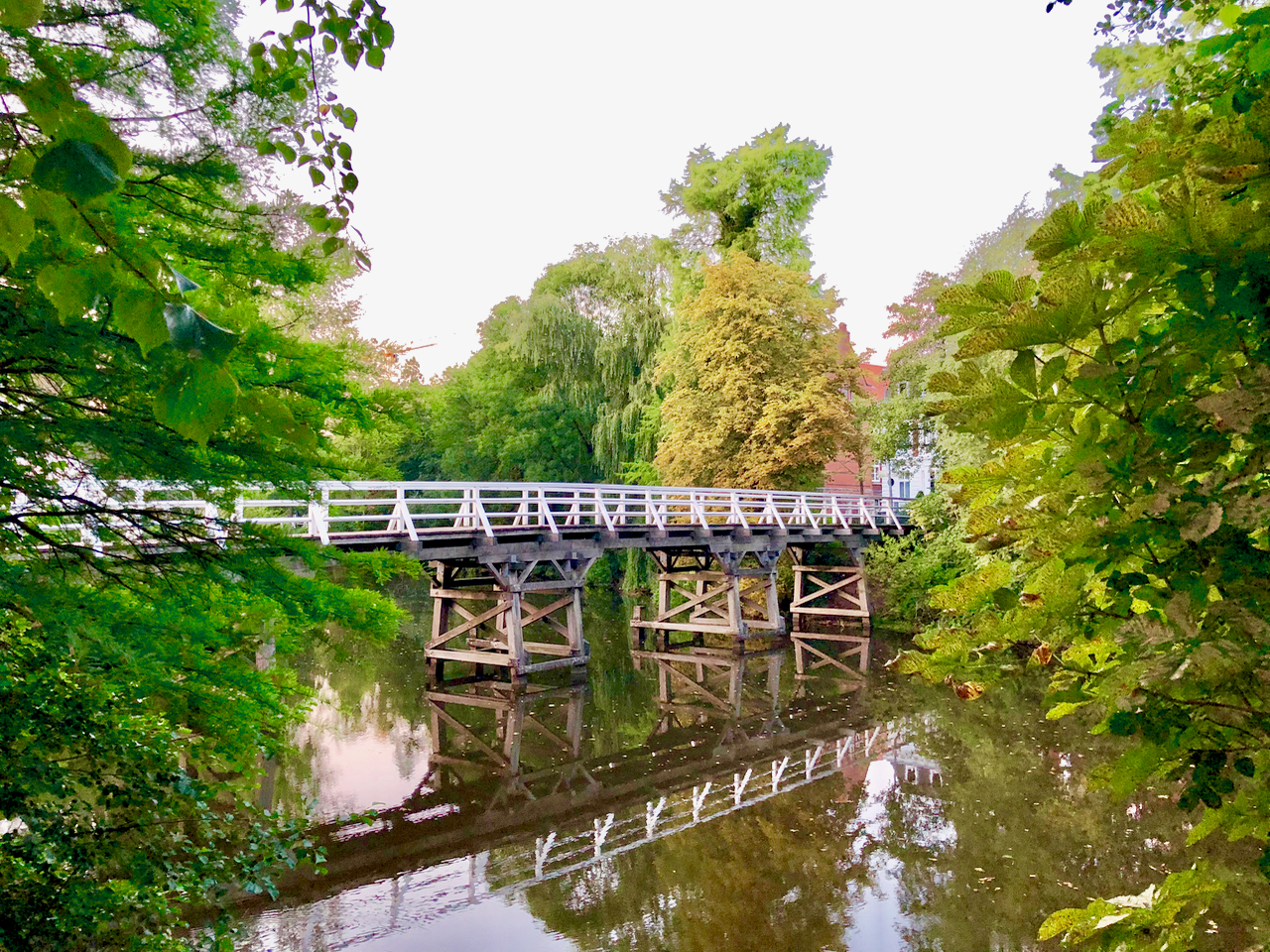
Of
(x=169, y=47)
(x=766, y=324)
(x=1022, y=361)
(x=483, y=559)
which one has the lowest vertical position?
(x=483, y=559)

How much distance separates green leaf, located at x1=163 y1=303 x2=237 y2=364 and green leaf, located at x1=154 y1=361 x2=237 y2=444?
2 cm

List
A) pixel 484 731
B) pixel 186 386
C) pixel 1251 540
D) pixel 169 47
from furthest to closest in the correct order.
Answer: pixel 484 731, pixel 169 47, pixel 1251 540, pixel 186 386

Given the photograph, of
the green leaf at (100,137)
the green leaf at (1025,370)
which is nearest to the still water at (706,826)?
the green leaf at (1025,370)

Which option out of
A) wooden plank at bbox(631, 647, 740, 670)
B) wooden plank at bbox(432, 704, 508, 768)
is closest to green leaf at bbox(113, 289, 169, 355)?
wooden plank at bbox(432, 704, 508, 768)

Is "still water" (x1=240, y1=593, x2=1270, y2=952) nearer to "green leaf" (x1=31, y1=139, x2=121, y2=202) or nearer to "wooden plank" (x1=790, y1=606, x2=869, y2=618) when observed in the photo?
"green leaf" (x1=31, y1=139, x2=121, y2=202)

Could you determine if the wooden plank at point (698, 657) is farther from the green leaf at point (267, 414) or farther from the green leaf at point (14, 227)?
the green leaf at point (14, 227)

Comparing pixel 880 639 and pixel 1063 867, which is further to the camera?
pixel 880 639

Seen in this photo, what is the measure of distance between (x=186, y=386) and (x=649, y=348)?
27613mm

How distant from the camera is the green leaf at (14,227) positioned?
2.62 ft

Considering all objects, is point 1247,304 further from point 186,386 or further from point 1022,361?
point 186,386

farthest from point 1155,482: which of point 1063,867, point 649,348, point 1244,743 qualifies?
point 649,348

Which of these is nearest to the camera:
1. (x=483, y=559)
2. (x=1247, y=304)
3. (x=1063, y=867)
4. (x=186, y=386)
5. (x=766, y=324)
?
(x=186, y=386)

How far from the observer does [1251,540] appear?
45.1 inches

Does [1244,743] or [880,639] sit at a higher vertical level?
[1244,743]
